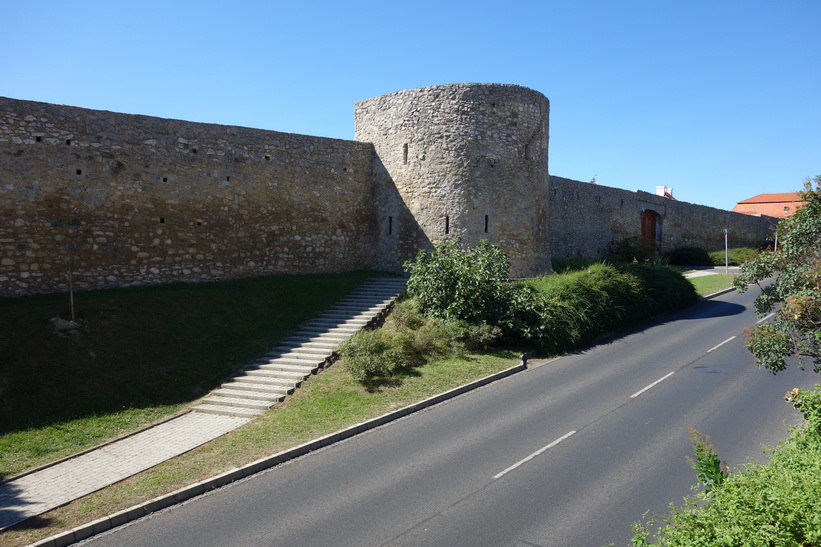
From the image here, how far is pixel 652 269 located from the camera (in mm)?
22031

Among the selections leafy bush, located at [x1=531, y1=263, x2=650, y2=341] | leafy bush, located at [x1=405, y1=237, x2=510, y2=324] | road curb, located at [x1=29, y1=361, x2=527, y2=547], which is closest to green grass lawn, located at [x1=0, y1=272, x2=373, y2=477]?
road curb, located at [x1=29, y1=361, x2=527, y2=547]

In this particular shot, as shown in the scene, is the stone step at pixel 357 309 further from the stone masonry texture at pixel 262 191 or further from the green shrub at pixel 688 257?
the green shrub at pixel 688 257

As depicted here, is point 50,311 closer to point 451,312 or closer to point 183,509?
point 183,509

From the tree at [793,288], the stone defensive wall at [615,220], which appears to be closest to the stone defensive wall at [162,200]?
the stone defensive wall at [615,220]

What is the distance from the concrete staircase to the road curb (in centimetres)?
229

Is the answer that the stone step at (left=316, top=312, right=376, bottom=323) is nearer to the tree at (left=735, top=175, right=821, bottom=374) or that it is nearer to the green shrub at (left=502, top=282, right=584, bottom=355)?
the green shrub at (left=502, top=282, right=584, bottom=355)

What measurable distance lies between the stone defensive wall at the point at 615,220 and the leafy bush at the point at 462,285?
36.5 ft

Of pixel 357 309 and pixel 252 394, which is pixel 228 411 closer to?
pixel 252 394

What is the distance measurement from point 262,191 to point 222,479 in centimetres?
1192

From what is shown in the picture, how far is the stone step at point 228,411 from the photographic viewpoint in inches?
446

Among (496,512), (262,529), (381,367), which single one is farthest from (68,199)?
(496,512)

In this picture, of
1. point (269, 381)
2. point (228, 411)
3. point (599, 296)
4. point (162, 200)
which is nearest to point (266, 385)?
point (269, 381)

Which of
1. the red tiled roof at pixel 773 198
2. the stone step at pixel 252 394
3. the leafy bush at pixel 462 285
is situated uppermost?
the red tiled roof at pixel 773 198

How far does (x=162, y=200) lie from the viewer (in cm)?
1639
